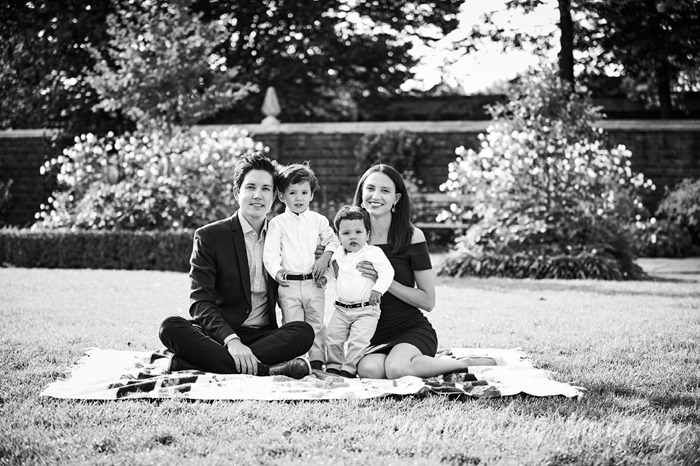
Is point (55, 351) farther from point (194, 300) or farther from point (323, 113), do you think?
point (323, 113)

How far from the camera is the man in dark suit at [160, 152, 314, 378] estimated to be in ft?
13.7

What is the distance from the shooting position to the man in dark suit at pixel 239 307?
4.18 m

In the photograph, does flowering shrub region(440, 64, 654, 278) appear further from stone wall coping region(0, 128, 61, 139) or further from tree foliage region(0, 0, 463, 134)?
stone wall coping region(0, 128, 61, 139)

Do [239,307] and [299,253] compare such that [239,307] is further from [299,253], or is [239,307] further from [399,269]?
[399,269]

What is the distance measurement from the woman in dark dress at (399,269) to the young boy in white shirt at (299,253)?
33cm

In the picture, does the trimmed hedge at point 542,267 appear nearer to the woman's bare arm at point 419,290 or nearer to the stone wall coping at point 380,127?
the woman's bare arm at point 419,290

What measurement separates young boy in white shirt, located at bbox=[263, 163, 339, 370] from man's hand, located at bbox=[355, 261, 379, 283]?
31cm

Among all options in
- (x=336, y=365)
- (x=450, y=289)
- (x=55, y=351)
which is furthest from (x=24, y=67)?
(x=336, y=365)

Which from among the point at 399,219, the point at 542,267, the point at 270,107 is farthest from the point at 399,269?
the point at 270,107

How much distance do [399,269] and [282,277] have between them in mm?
739

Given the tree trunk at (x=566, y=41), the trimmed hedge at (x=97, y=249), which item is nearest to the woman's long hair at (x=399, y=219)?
the trimmed hedge at (x=97, y=249)

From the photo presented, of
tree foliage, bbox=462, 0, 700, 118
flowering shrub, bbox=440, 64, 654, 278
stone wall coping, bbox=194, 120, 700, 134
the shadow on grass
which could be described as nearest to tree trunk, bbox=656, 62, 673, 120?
tree foliage, bbox=462, 0, 700, 118

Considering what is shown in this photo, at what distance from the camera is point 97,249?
10859 millimetres

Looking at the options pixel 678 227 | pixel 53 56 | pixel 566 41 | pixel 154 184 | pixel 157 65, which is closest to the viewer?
pixel 154 184
